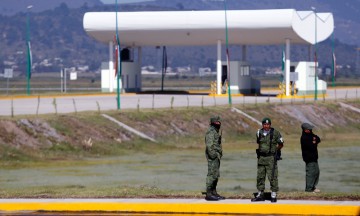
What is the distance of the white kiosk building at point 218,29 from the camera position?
8044 centimetres

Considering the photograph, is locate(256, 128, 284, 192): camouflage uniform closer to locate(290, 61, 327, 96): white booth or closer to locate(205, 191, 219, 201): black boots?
locate(205, 191, 219, 201): black boots

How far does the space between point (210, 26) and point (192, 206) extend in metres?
59.8

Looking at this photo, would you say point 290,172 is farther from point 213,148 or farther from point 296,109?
point 296,109

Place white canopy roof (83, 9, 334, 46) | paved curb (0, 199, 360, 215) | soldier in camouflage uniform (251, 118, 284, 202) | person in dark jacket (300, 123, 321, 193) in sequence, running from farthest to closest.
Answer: white canopy roof (83, 9, 334, 46) < person in dark jacket (300, 123, 321, 193) < soldier in camouflage uniform (251, 118, 284, 202) < paved curb (0, 199, 360, 215)

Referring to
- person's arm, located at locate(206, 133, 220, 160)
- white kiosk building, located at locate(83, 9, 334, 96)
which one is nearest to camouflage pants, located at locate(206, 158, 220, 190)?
person's arm, located at locate(206, 133, 220, 160)

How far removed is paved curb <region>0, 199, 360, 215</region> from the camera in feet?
71.1

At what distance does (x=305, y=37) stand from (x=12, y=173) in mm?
46967

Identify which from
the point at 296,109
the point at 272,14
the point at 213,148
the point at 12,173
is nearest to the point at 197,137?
the point at 296,109

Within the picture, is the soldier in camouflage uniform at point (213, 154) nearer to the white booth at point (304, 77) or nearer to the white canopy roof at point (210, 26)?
the white canopy roof at point (210, 26)

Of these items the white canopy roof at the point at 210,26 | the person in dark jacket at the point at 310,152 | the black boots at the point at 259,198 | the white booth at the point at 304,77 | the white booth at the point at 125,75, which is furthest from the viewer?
the white booth at the point at 125,75

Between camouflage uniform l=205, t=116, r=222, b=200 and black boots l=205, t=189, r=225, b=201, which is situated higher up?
camouflage uniform l=205, t=116, r=222, b=200

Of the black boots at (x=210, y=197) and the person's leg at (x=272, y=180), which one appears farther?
the black boots at (x=210, y=197)

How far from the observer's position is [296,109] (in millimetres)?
69188

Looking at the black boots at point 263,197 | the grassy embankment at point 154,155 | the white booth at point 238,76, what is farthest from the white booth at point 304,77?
the black boots at point 263,197
